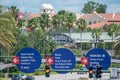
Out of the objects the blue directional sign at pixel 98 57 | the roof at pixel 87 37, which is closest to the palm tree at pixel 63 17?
the roof at pixel 87 37

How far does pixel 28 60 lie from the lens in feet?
87.4

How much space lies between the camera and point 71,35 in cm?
16738

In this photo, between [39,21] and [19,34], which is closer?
[19,34]

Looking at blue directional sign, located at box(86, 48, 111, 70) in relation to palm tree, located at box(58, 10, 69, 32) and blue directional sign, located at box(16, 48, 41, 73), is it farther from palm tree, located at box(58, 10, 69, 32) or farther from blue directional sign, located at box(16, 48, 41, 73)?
palm tree, located at box(58, 10, 69, 32)

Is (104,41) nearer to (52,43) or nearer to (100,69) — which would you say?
(52,43)

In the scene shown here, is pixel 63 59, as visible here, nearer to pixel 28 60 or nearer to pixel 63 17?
pixel 28 60

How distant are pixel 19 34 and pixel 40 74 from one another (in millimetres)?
21875

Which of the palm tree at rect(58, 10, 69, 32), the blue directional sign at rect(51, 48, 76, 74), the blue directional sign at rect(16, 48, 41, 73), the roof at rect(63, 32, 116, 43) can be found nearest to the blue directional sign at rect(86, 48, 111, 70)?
the blue directional sign at rect(51, 48, 76, 74)

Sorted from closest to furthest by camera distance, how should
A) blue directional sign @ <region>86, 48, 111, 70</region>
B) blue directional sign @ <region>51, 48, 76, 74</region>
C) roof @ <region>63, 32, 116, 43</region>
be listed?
blue directional sign @ <region>51, 48, 76, 74</region> < blue directional sign @ <region>86, 48, 111, 70</region> < roof @ <region>63, 32, 116, 43</region>

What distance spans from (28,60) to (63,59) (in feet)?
6.18

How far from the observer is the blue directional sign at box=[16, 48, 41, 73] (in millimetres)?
26562

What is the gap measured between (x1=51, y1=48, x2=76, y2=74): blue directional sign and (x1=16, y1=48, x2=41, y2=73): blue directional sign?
0.96 metres

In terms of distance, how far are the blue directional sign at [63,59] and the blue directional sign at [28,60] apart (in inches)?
37.9

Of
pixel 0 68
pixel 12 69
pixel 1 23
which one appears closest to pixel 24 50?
pixel 1 23
